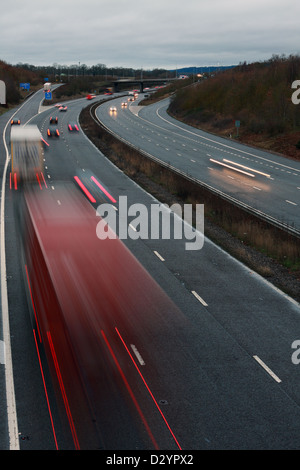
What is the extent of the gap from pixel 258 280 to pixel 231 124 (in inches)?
2504

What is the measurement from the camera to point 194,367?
14.9m

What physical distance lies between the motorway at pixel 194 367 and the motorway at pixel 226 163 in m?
10.6

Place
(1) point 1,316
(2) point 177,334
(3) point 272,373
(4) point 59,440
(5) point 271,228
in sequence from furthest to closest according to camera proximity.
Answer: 1. (5) point 271,228
2. (1) point 1,316
3. (2) point 177,334
4. (3) point 272,373
5. (4) point 59,440

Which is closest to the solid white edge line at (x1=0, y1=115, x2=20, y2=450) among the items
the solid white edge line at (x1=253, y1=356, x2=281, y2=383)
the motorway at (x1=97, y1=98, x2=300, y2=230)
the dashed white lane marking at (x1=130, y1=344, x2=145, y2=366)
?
the dashed white lane marking at (x1=130, y1=344, x2=145, y2=366)

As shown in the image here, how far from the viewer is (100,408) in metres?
12.3

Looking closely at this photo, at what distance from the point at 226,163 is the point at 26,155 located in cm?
2274

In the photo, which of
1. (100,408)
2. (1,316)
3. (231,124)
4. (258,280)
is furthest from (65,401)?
(231,124)

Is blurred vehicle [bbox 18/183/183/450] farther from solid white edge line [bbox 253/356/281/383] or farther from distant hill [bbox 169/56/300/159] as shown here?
distant hill [bbox 169/56/300/159]

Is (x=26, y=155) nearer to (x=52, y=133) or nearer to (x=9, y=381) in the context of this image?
(x=9, y=381)

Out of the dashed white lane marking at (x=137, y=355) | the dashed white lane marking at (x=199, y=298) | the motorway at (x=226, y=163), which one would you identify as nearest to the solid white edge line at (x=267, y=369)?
the dashed white lane marking at (x=137, y=355)

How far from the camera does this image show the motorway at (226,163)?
38531 millimetres

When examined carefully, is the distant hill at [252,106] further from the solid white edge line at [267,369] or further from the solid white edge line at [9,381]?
the solid white edge line at [267,369]
